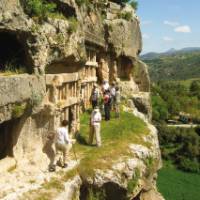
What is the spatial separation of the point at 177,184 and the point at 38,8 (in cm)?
3376

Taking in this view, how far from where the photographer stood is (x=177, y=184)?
135 feet

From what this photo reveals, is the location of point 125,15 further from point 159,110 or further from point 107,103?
point 159,110

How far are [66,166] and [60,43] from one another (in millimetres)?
3977

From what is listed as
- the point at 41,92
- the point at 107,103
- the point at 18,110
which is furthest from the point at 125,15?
the point at 18,110

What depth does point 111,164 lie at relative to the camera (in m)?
12.1

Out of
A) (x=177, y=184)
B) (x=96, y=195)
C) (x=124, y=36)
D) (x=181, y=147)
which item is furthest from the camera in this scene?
(x=181, y=147)

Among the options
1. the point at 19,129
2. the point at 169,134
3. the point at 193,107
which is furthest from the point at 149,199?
the point at 193,107

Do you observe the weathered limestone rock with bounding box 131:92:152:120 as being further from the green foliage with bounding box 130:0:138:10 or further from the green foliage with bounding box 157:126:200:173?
the green foliage with bounding box 157:126:200:173

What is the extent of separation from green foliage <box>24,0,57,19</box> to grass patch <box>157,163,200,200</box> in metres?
27.5

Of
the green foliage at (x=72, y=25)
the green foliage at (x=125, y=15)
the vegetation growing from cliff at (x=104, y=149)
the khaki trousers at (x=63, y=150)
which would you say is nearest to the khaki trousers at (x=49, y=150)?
the khaki trousers at (x=63, y=150)

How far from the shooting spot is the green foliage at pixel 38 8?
1112cm

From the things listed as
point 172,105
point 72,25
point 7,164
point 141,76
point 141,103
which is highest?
point 72,25

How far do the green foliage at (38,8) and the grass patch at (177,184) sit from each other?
27.5 metres

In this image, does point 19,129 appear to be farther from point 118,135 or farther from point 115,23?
→ point 115,23
